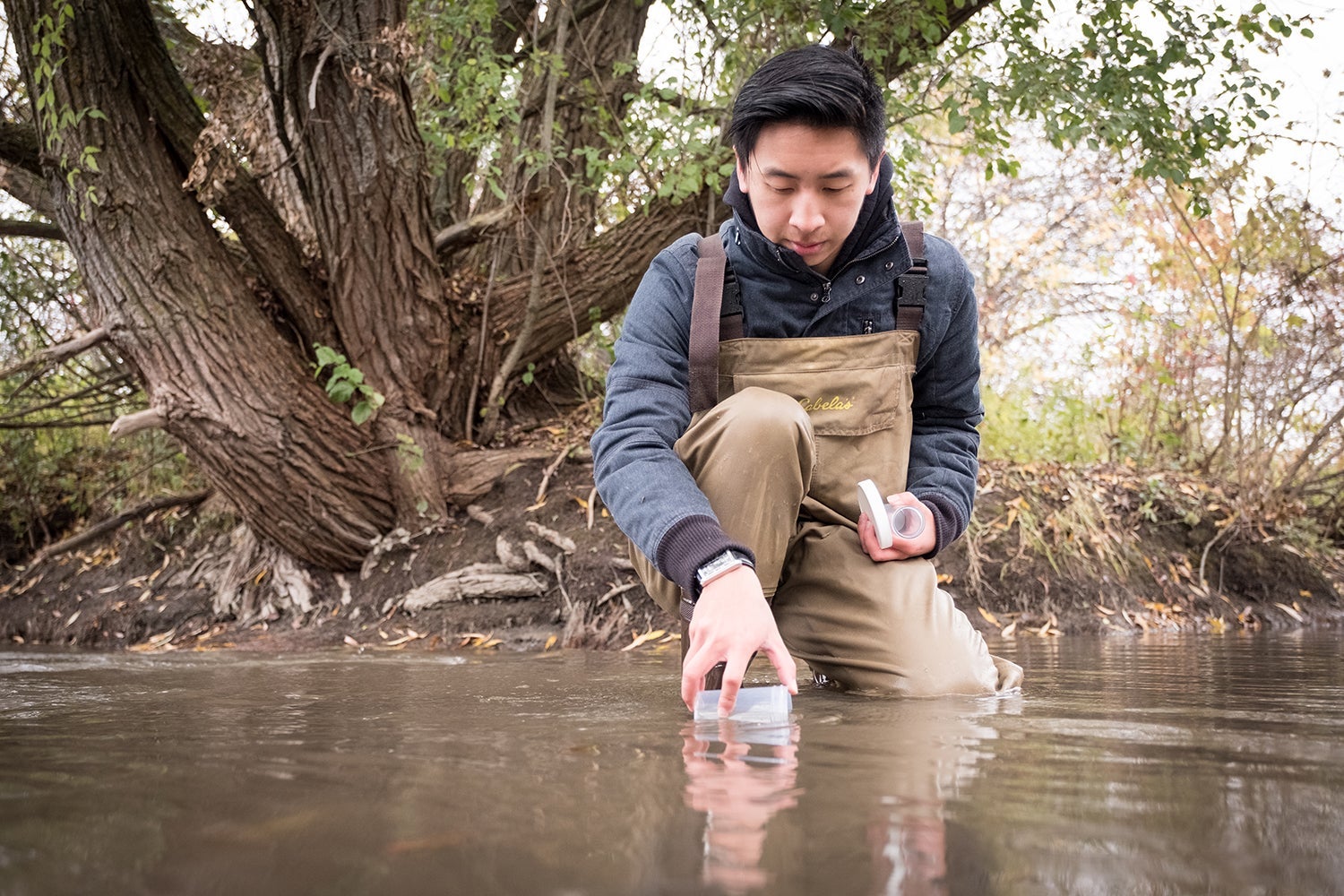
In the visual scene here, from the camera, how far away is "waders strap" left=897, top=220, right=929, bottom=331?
2.73 metres

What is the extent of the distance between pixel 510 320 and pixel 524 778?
4.72 m

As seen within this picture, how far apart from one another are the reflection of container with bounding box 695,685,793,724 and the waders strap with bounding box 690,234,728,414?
2.82 ft

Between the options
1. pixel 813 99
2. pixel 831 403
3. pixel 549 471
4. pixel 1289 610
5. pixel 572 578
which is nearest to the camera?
pixel 813 99

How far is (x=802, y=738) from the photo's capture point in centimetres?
172

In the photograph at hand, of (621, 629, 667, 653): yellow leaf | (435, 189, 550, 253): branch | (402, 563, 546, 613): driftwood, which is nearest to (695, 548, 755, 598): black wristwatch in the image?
(621, 629, 667, 653): yellow leaf

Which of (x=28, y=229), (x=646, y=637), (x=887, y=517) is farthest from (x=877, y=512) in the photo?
(x=28, y=229)

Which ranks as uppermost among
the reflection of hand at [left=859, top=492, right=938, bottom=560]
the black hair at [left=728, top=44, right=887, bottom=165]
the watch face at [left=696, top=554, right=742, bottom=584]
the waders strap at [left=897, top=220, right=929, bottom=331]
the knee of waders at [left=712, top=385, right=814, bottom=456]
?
the black hair at [left=728, top=44, right=887, bottom=165]

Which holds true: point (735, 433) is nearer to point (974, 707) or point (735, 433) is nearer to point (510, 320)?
point (974, 707)

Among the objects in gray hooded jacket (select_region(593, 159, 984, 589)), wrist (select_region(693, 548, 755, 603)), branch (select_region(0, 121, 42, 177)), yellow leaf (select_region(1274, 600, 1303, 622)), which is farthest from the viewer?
yellow leaf (select_region(1274, 600, 1303, 622))

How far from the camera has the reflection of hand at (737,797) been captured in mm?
956

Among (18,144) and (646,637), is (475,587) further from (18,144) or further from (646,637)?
(18,144)

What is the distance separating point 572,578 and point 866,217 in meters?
2.73

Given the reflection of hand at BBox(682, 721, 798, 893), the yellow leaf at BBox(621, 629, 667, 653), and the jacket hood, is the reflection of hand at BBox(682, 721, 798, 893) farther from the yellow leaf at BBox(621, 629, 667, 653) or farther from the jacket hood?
the yellow leaf at BBox(621, 629, 667, 653)

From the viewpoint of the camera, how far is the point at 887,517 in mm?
2641
